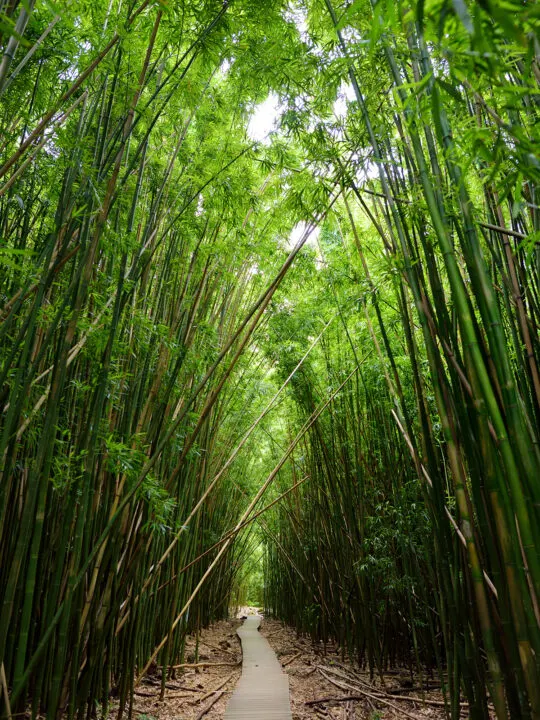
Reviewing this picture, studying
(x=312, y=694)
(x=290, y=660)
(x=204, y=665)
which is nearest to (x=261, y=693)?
(x=312, y=694)

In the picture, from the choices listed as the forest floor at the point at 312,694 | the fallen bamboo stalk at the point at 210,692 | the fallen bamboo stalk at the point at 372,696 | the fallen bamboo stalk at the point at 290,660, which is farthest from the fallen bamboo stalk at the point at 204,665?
the fallen bamboo stalk at the point at 372,696

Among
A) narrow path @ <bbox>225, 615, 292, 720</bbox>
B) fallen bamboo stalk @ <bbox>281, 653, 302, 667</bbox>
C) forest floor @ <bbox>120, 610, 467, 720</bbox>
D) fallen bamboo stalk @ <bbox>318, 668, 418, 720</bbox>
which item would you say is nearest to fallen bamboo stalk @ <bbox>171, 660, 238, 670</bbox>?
forest floor @ <bbox>120, 610, 467, 720</bbox>

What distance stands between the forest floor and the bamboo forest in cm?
10

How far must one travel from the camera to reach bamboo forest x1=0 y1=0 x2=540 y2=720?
1163 millimetres

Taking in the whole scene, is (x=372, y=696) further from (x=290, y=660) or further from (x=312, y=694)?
(x=290, y=660)

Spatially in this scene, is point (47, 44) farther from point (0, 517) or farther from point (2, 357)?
point (0, 517)

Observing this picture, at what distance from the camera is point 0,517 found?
1.67 metres

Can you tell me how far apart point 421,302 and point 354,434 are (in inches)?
98.2

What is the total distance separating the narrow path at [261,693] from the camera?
2629 mm

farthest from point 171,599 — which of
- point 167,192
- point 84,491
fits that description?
point 167,192

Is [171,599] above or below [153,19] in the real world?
below

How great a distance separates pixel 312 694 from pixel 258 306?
2.92m

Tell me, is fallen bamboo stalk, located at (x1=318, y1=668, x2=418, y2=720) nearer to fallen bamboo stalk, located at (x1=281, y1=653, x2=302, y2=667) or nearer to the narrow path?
the narrow path

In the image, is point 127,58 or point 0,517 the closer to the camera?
point 0,517
